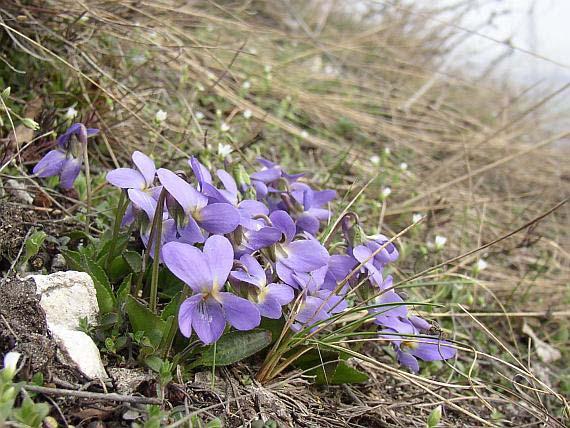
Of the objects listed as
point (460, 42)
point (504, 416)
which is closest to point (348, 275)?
point (504, 416)

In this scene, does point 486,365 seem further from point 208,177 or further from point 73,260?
point 73,260

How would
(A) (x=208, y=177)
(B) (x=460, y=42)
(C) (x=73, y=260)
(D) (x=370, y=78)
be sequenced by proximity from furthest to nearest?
(B) (x=460, y=42)
(D) (x=370, y=78)
(A) (x=208, y=177)
(C) (x=73, y=260)

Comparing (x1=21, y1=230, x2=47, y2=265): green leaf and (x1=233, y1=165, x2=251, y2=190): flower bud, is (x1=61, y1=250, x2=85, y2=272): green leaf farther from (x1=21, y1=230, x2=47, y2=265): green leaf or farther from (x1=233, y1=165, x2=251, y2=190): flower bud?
(x1=233, y1=165, x2=251, y2=190): flower bud

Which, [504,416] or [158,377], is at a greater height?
[158,377]

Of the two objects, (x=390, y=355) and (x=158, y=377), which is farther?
(x=390, y=355)

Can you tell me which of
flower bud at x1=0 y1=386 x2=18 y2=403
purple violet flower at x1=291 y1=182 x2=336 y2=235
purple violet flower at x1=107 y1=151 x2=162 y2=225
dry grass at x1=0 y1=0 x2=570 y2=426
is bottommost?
dry grass at x1=0 y1=0 x2=570 y2=426

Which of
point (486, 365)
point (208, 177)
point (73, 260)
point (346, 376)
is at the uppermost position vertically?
point (208, 177)

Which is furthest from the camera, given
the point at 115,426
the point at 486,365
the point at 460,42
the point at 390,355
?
the point at 460,42

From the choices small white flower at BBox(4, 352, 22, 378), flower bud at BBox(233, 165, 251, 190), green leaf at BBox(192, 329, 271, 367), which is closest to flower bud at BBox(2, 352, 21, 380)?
small white flower at BBox(4, 352, 22, 378)

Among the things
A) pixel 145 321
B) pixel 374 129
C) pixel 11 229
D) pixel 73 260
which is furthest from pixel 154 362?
pixel 374 129
